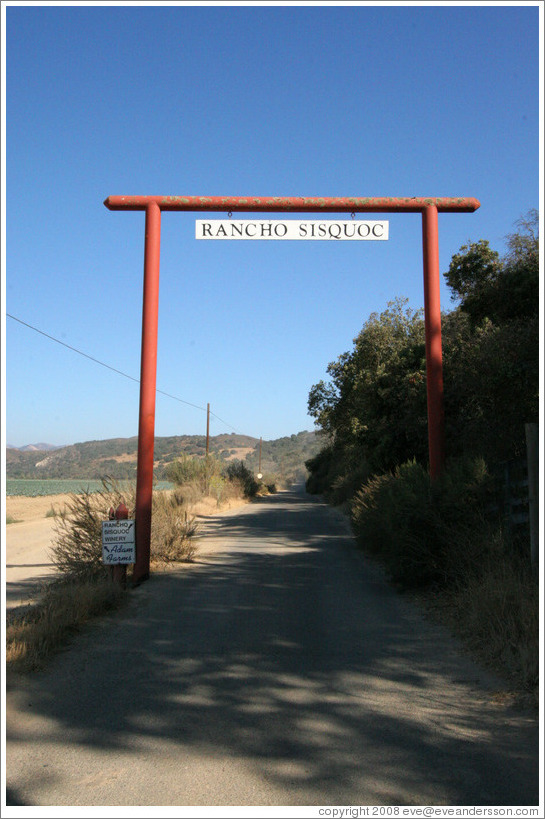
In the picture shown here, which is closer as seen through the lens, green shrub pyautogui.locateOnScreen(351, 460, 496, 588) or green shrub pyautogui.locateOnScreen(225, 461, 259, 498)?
green shrub pyautogui.locateOnScreen(351, 460, 496, 588)

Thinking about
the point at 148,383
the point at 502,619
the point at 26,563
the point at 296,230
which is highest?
the point at 296,230

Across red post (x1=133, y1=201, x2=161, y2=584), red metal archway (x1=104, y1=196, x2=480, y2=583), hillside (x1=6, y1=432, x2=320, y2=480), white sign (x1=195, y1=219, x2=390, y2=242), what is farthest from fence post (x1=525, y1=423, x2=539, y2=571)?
hillside (x1=6, y1=432, x2=320, y2=480)

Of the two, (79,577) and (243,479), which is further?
(243,479)

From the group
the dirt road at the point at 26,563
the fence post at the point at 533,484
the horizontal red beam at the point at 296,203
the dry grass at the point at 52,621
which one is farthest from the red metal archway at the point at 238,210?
the fence post at the point at 533,484

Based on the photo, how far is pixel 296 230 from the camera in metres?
10.5

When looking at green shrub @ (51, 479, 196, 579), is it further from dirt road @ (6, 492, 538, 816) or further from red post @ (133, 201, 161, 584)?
dirt road @ (6, 492, 538, 816)

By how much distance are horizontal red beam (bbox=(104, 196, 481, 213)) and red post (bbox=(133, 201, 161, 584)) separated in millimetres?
317

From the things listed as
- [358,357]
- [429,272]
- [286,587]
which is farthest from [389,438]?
[358,357]

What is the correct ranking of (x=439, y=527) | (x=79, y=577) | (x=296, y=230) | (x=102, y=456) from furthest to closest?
(x=102, y=456) → (x=296, y=230) → (x=79, y=577) → (x=439, y=527)

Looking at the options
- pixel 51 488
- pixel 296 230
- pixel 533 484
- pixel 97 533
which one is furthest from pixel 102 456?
pixel 533 484

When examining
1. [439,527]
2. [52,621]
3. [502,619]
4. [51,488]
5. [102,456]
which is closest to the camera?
[502,619]

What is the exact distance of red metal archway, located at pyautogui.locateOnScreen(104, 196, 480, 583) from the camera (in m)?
10.5

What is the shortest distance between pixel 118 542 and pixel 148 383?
8.72ft

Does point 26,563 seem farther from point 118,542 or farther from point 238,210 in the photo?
point 238,210
